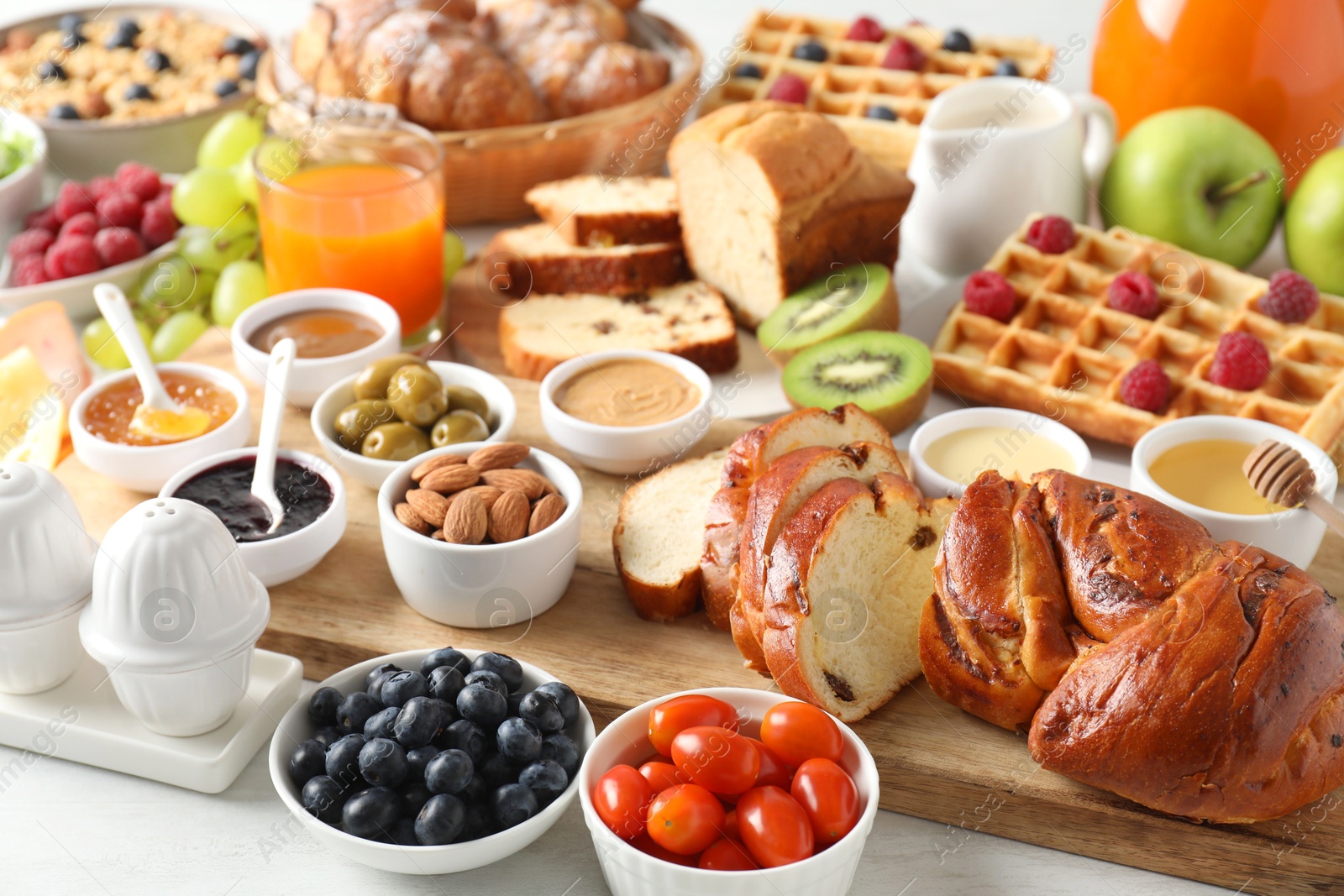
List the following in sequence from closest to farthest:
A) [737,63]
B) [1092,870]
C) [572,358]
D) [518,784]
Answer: [518,784]
[1092,870]
[572,358]
[737,63]

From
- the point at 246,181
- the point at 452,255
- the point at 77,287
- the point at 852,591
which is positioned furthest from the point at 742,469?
the point at 77,287

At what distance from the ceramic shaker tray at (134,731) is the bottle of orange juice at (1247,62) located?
2.77 m

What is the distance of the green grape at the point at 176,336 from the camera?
126 inches

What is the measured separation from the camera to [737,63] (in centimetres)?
402

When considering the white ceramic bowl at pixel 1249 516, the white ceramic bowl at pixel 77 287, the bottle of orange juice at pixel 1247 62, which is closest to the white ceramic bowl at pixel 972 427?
the white ceramic bowl at pixel 1249 516

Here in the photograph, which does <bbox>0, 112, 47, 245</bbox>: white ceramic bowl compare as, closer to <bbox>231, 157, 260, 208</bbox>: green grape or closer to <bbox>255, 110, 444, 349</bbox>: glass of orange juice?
<bbox>231, 157, 260, 208</bbox>: green grape

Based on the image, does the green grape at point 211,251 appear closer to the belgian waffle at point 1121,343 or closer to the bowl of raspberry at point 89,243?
the bowl of raspberry at point 89,243

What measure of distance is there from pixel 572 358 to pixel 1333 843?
172 centimetres

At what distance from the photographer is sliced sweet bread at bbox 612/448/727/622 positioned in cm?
226

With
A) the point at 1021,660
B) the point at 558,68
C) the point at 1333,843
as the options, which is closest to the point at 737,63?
the point at 558,68

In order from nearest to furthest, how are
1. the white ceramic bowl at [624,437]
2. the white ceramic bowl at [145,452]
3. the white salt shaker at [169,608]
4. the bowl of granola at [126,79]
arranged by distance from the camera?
the white salt shaker at [169,608] < the white ceramic bowl at [145,452] < the white ceramic bowl at [624,437] < the bowl of granola at [126,79]

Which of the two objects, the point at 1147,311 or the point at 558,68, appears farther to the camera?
the point at 558,68

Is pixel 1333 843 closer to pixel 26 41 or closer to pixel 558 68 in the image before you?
pixel 558 68

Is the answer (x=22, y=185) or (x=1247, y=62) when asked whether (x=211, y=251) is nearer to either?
(x=22, y=185)
